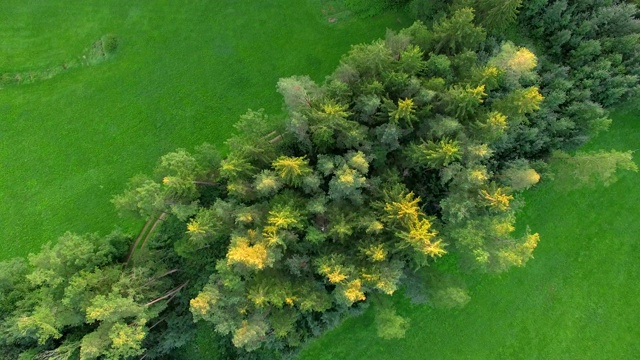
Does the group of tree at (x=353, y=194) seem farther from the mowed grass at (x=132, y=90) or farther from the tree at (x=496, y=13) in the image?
the mowed grass at (x=132, y=90)

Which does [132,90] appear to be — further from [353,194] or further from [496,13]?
[496,13]

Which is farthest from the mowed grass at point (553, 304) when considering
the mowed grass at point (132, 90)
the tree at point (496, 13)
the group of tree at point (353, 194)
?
the mowed grass at point (132, 90)

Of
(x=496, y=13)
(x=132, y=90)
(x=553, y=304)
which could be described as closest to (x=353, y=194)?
(x=496, y=13)

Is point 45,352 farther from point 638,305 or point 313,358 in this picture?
point 638,305

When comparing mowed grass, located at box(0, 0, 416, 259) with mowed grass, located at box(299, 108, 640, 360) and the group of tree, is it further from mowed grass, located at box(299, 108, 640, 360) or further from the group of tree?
mowed grass, located at box(299, 108, 640, 360)

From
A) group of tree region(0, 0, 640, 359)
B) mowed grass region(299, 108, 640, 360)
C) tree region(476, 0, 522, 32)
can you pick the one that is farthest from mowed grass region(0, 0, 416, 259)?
mowed grass region(299, 108, 640, 360)
